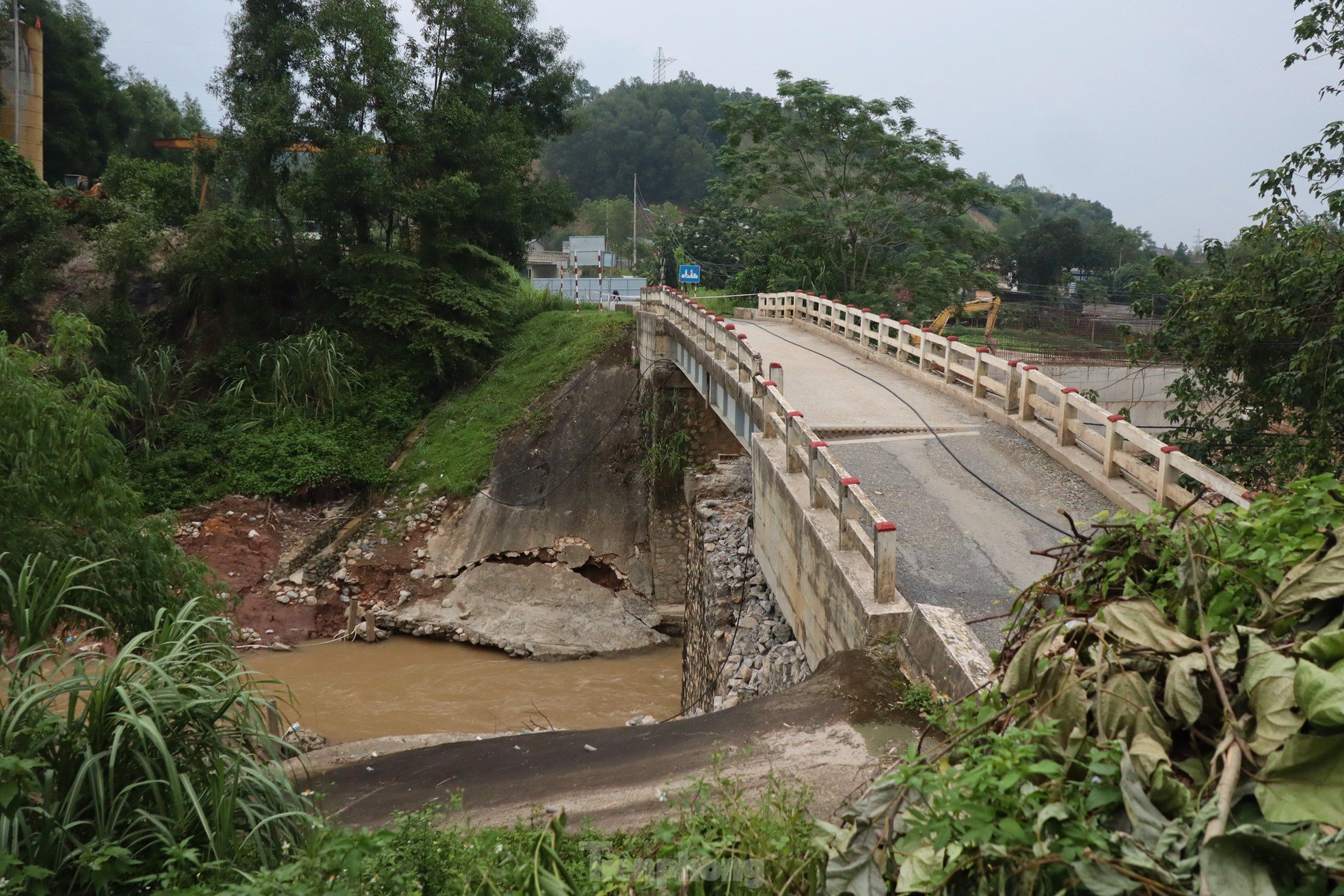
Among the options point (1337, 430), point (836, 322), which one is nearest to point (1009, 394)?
point (1337, 430)

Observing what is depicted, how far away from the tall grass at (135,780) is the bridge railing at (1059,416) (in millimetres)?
6217

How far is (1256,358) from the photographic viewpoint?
12992mm

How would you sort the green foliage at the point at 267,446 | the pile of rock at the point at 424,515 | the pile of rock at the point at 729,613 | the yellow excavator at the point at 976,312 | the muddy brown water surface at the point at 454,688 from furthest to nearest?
the yellow excavator at the point at 976,312, the green foliage at the point at 267,446, the pile of rock at the point at 424,515, the muddy brown water surface at the point at 454,688, the pile of rock at the point at 729,613

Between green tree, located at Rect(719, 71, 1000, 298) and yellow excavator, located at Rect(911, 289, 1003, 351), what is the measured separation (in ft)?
2.66

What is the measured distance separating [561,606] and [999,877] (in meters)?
18.1

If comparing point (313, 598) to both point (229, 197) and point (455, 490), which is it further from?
point (229, 197)

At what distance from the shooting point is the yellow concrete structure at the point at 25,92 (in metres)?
34.0

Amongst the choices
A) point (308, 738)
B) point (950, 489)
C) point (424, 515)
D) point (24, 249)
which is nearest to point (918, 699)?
point (950, 489)

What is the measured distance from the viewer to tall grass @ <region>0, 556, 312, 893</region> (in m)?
5.18

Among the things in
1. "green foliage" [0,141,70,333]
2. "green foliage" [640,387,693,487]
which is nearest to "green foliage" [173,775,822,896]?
"green foliage" [640,387,693,487]

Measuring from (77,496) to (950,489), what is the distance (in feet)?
30.4

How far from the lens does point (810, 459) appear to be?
1152cm

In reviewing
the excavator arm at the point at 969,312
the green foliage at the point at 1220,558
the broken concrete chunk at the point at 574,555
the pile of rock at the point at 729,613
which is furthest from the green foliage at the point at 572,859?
the excavator arm at the point at 969,312

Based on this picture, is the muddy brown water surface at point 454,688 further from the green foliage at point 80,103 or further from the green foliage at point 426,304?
the green foliage at point 80,103
